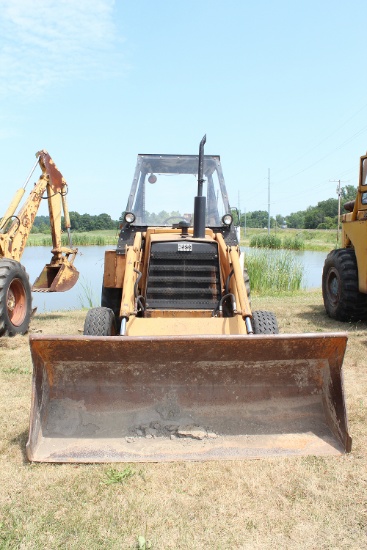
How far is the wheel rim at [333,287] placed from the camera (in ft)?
29.7

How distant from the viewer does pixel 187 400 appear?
3.93 metres

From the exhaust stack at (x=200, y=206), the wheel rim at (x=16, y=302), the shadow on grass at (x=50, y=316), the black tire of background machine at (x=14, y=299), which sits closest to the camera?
the exhaust stack at (x=200, y=206)

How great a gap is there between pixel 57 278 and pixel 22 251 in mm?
1425

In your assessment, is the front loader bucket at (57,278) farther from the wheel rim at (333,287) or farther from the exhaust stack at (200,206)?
the exhaust stack at (200,206)

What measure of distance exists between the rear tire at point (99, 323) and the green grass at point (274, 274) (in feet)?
34.0

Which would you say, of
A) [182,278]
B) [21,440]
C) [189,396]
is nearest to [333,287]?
[182,278]

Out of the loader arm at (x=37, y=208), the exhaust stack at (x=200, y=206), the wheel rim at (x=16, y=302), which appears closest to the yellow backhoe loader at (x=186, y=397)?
the exhaust stack at (x=200, y=206)

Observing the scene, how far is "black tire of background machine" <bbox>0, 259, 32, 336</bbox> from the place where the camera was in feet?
24.4

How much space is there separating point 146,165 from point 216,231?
1302 millimetres

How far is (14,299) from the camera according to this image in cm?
823

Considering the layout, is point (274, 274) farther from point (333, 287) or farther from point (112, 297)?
point (112, 297)

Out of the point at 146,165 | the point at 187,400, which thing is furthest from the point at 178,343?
the point at 146,165

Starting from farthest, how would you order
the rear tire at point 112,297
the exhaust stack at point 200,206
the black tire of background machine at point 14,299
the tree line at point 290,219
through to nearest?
the tree line at point 290,219
the black tire of background machine at point 14,299
the rear tire at point 112,297
the exhaust stack at point 200,206

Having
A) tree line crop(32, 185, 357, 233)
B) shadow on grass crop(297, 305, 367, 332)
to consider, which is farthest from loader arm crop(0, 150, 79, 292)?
tree line crop(32, 185, 357, 233)
